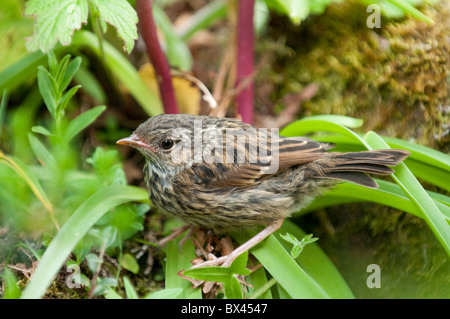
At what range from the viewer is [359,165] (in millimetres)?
2680

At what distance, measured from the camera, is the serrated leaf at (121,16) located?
8.16ft

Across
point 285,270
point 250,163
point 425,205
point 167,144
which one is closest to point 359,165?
point 425,205

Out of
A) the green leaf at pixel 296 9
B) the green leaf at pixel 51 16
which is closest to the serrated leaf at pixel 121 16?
the green leaf at pixel 51 16

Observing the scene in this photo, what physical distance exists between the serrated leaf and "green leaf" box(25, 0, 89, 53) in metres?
0.09

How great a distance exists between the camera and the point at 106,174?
2.88m

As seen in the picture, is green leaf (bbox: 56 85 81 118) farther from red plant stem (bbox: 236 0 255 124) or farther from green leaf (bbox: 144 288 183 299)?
red plant stem (bbox: 236 0 255 124)

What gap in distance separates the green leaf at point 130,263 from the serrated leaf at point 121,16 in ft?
3.97

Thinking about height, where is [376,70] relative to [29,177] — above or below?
above

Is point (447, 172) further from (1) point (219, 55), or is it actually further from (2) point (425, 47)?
(1) point (219, 55)

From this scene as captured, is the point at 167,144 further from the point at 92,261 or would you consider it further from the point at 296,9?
the point at 296,9

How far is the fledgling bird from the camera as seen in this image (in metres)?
2.76

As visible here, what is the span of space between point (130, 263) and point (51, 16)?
56.4 inches

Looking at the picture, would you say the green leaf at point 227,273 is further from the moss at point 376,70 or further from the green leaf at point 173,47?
the green leaf at point 173,47
